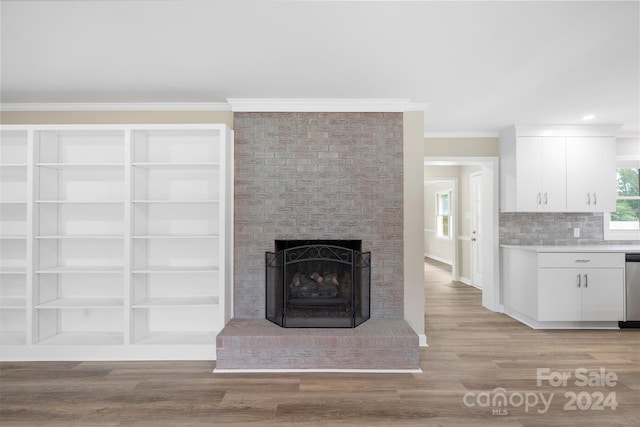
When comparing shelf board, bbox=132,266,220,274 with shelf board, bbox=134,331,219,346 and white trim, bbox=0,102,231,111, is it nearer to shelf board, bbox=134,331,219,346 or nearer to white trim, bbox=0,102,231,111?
shelf board, bbox=134,331,219,346

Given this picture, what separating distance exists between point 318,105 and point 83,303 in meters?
2.85

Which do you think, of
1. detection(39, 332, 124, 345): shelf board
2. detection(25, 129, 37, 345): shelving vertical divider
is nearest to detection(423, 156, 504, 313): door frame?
detection(39, 332, 124, 345): shelf board

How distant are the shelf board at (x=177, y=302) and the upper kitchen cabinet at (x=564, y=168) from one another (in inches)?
148

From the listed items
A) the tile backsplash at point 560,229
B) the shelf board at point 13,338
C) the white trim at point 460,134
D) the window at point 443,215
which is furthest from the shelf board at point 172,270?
the window at point 443,215

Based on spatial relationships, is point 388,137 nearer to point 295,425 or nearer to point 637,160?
point 295,425

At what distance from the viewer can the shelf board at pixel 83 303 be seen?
11.1ft

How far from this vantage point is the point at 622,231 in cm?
505

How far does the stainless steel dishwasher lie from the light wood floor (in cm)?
66

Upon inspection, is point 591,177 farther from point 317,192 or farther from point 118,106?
point 118,106

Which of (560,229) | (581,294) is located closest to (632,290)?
(581,294)

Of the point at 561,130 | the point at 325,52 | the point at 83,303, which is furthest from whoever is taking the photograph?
the point at 561,130

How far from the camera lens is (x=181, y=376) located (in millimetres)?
3049

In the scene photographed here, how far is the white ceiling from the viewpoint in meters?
2.11

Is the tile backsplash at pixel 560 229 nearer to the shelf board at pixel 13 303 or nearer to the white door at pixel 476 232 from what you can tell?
the white door at pixel 476 232
